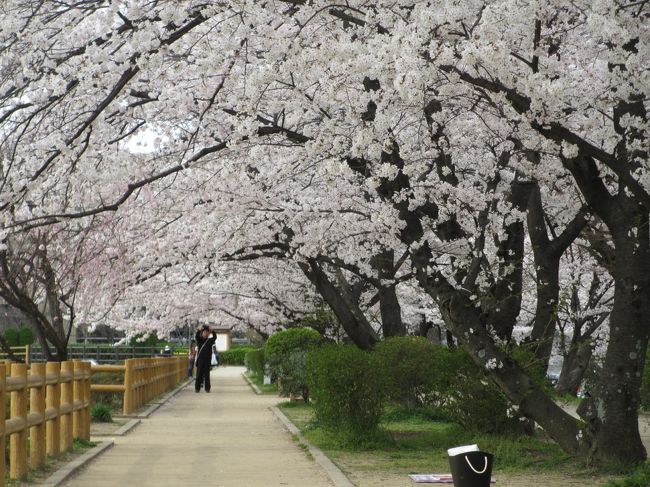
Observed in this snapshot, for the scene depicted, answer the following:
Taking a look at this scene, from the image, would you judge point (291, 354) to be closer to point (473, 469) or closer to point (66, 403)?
point (66, 403)

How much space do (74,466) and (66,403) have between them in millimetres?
1599

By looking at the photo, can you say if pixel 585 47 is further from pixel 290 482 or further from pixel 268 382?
pixel 268 382

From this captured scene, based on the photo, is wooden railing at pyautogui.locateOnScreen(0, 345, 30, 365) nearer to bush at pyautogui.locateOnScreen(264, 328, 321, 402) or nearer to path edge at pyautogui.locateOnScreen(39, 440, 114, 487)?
bush at pyautogui.locateOnScreen(264, 328, 321, 402)

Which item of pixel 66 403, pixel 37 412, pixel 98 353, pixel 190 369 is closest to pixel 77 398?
pixel 66 403

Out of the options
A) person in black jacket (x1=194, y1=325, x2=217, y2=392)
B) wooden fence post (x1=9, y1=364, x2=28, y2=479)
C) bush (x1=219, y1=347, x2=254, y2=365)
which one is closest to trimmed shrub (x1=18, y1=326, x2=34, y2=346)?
person in black jacket (x1=194, y1=325, x2=217, y2=392)

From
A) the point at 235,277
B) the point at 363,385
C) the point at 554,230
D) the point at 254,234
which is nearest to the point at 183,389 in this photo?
the point at 235,277

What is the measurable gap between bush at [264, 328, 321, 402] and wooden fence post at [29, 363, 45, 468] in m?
13.8

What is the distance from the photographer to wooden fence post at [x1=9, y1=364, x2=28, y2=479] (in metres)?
9.75

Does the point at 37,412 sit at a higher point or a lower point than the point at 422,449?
higher

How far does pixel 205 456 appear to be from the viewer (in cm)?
1328

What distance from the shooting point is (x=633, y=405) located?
37.1ft

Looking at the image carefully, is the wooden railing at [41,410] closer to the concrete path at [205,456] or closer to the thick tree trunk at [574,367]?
the concrete path at [205,456]

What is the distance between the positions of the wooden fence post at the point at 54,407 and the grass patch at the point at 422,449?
3.37 meters

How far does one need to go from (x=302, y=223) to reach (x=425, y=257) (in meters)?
6.42
